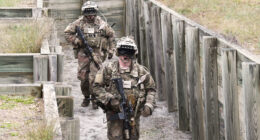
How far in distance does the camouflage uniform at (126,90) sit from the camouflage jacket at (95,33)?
3.55 meters

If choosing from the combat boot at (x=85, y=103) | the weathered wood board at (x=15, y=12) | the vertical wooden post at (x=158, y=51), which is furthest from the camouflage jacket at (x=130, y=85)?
the weathered wood board at (x=15, y=12)

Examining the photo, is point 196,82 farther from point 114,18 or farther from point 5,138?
point 114,18

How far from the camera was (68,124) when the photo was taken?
6.04 m

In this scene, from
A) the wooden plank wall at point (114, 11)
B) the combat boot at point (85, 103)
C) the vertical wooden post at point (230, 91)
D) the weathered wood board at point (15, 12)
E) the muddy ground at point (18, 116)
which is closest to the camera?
the muddy ground at point (18, 116)

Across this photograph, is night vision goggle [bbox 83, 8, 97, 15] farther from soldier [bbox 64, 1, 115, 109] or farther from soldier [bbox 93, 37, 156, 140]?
soldier [bbox 93, 37, 156, 140]

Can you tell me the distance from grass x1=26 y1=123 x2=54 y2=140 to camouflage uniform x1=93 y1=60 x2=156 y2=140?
192 cm

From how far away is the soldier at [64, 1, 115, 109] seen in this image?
11.2 m

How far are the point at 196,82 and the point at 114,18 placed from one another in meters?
8.44

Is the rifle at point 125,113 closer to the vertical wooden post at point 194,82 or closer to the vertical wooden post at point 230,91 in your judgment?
the vertical wooden post at point 230,91

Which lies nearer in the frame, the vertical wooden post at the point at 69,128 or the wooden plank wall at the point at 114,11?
the vertical wooden post at the point at 69,128

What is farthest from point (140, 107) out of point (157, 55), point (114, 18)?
point (114, 18)

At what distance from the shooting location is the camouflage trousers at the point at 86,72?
1132 cm

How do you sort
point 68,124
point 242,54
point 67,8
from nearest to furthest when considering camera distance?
1. point 68,124
2. point 242,54
3. point 67,8

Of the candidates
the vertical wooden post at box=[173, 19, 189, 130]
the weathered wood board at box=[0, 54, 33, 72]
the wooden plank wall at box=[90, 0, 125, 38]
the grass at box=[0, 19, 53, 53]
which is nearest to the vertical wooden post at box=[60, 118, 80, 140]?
the weathered wood board at box=[0, 54, 33, 72]
